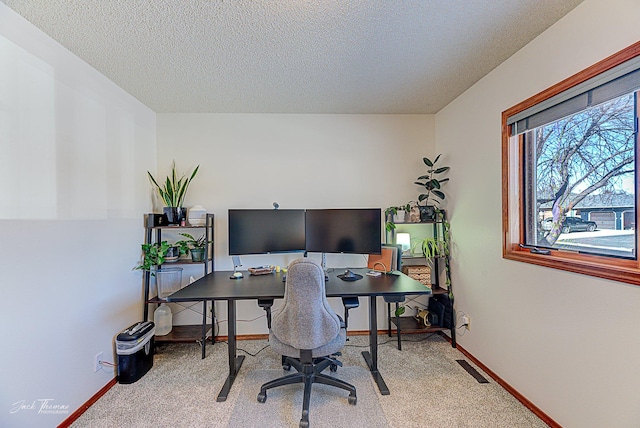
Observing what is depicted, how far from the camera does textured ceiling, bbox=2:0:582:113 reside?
149cm

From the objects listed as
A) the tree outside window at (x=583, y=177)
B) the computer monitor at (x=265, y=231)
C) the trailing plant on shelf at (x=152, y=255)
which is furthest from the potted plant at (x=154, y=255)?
the tree outside window at (x=583, y=177)

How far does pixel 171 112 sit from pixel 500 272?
3.62 m

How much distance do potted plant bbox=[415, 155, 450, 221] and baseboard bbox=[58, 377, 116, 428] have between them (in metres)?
3.17

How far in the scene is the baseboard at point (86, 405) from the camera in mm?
1730

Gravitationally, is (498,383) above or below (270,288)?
below

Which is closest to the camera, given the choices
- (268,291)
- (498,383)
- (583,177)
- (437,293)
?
(583,177)

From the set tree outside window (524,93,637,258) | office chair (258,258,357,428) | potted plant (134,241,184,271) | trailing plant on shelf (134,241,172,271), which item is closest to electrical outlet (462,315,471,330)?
tree outside window (524,93,637,258)

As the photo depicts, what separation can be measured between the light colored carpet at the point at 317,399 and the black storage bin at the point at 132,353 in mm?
73

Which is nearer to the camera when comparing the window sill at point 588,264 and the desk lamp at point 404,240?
the window sill at point 588,264

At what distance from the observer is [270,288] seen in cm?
207

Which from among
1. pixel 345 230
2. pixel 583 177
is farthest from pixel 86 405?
pixel 583 177

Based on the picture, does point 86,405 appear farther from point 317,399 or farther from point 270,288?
point 317,399

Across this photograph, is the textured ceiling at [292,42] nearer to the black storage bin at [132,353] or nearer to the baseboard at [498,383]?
the black storage bin at [132,353]

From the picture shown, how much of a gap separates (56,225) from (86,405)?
1.31 metres
